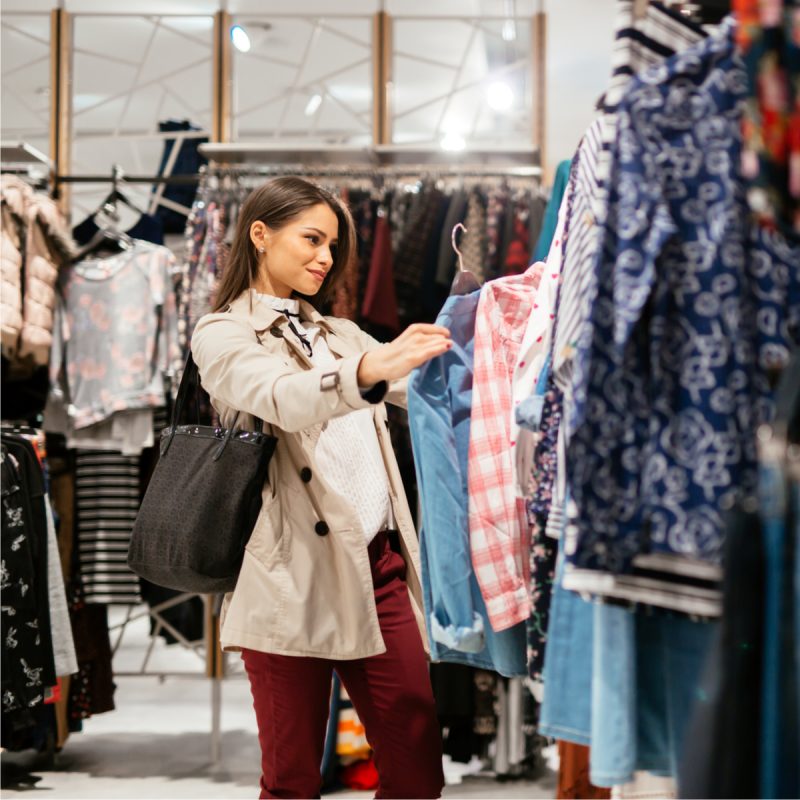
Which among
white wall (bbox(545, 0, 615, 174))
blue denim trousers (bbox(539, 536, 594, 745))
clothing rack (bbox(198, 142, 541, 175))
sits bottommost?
blue denim trousers (bbox(539, 536, 594, 745))

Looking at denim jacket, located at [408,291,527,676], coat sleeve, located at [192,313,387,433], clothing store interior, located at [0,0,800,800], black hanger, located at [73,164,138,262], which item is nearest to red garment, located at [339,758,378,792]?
clothing store interior, located at [0,0,800,800]

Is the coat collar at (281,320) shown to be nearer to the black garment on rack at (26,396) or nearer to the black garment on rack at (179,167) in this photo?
the black garment on rack at (26,396)

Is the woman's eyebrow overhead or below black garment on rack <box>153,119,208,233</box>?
below

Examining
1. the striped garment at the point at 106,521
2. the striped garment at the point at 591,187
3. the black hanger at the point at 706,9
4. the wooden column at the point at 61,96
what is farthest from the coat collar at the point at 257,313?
the wooden column at the point at 61,96

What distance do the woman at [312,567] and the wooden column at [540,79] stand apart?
1.92 m

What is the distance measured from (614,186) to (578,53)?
11.4 ft

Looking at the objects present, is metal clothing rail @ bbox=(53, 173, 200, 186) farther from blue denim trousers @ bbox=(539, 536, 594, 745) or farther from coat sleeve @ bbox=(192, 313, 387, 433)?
blue denim trousers @ bbox=(539, 536, 594, 745)

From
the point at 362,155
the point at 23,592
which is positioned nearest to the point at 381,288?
the point at 362,155

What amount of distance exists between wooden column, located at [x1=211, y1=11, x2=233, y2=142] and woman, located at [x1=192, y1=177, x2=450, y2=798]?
1900 mm

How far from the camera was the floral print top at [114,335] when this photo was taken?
11.7ft

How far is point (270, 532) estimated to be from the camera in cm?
204

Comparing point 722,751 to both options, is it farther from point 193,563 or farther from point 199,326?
point 199,326

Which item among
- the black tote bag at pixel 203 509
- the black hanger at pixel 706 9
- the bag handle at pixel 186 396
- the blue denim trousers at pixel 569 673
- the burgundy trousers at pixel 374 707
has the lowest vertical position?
the burgundy trousers at pixel 374 707

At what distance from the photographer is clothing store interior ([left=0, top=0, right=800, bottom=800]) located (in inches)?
45.9
